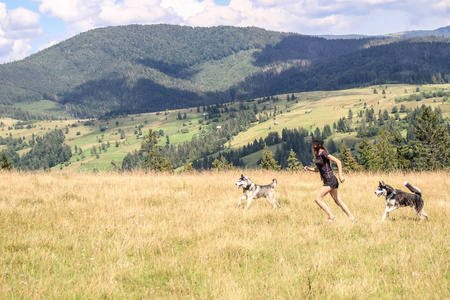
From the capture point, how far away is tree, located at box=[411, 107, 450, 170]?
238 ft

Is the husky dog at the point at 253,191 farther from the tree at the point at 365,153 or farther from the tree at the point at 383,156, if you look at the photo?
the tree at the point at 365,153

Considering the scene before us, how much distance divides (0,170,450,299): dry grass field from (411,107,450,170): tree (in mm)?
69754

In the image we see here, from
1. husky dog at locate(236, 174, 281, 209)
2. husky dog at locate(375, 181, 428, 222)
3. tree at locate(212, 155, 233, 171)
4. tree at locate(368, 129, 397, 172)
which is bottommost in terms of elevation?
tree at locate(368, 129, 397, 172)

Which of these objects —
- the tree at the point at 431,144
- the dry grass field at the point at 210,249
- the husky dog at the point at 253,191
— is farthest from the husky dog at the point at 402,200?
the tree at the point at 431,144

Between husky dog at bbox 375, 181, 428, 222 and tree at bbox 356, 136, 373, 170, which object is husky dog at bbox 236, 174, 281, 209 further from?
tree at bbox 356, 136, 373, 170

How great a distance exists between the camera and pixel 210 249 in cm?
703

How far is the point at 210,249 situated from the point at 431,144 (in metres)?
81.9

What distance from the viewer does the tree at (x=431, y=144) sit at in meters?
72.5

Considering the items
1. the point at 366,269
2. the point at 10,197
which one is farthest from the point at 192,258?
the point at 10,197

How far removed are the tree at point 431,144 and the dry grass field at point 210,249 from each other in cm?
6975

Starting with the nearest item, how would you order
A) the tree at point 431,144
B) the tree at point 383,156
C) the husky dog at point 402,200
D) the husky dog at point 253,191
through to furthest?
the husky dog at point 402,200, the husky dog at point 253,191, the tree at point 431,144, the tree at point 383,156

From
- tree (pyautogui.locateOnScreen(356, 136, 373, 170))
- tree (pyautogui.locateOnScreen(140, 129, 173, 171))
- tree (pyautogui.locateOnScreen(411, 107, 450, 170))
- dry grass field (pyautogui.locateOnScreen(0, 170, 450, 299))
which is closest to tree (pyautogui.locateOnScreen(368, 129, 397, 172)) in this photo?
tree (pyautogui.locateOnScreen(356, 136, 373, 170))

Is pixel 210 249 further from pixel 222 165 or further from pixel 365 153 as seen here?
pixel 365 153

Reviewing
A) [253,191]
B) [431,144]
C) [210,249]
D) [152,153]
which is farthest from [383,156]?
[210,249]
